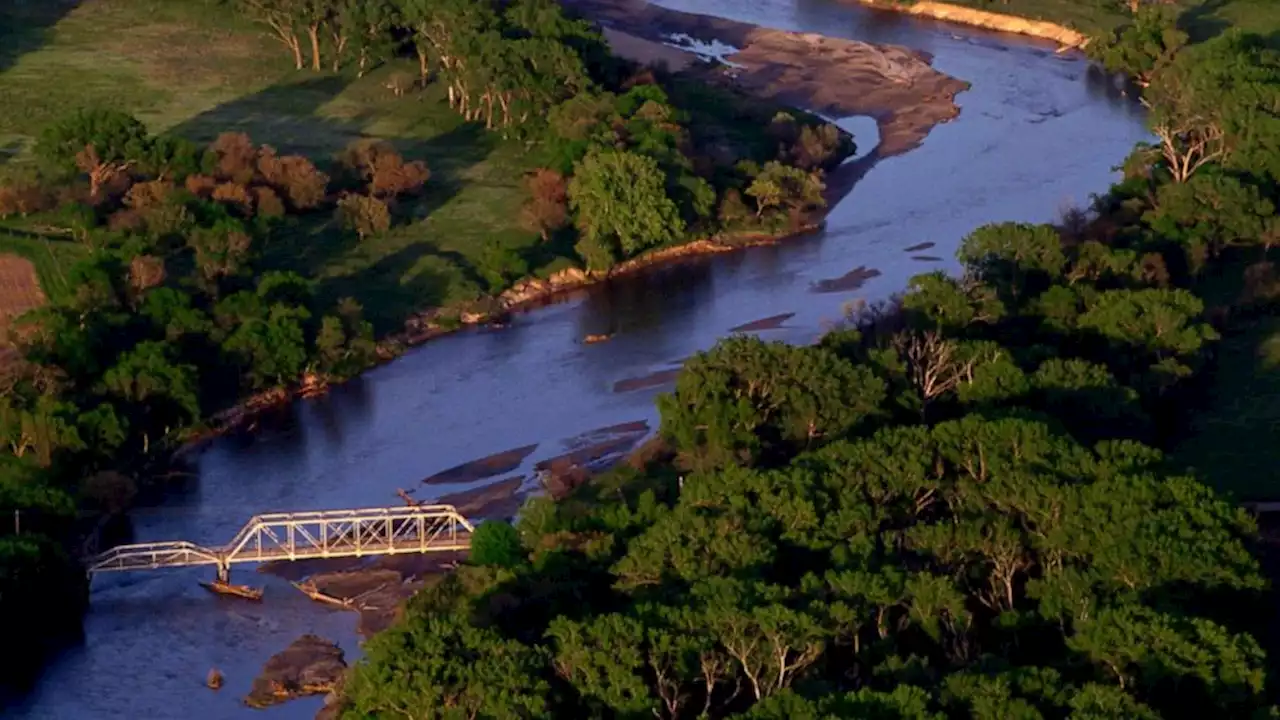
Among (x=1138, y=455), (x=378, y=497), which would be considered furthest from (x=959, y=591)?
(x=378, y=497)

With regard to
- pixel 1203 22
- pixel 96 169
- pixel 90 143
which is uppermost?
pixel 90 143

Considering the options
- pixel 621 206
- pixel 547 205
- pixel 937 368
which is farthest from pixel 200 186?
pixel 937 368

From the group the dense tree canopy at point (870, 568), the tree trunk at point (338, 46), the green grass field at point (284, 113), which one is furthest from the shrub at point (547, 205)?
the dense tree canopy at point (870, 568)

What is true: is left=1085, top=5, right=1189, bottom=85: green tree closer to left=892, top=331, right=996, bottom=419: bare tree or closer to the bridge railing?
left=892, top=331, right=996, bottom=419: bare tree

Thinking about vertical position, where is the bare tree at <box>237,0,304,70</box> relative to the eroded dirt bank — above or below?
above

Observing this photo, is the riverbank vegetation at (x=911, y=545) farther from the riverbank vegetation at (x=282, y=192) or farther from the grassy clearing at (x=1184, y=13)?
the grassy clearing at (x=1184, y=13)

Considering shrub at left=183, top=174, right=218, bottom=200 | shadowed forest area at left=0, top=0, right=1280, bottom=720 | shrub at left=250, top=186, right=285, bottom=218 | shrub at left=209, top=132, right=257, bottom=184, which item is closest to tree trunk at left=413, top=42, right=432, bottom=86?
shadowed forest area at left=0, top=0, right=1280, bottom=720

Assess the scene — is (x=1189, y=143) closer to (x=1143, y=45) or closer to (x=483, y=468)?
(x=1143, y=45)
